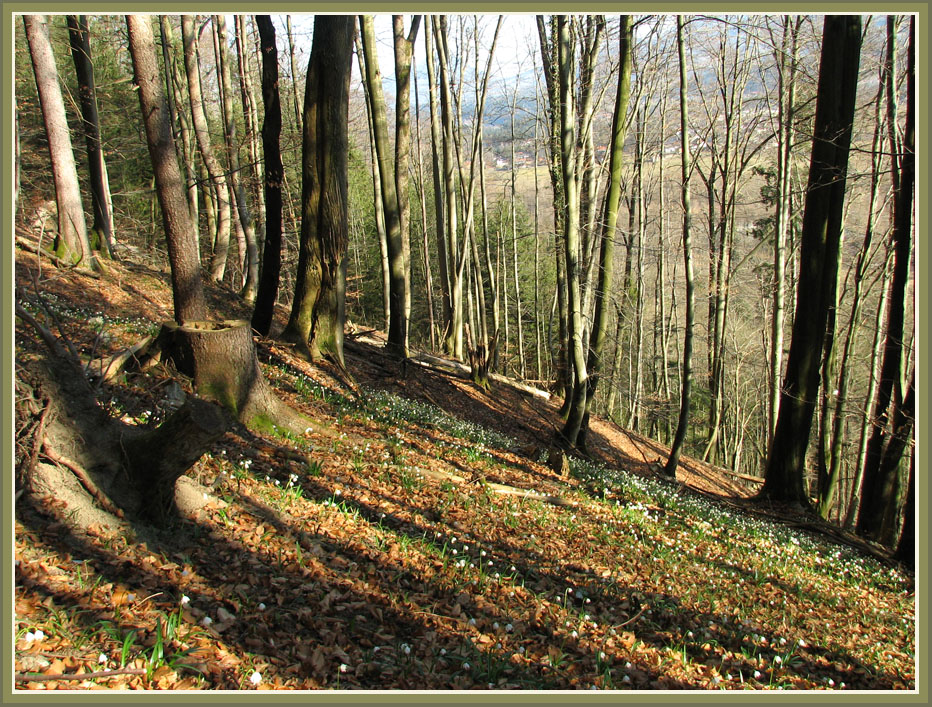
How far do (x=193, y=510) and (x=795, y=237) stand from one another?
23.7 m

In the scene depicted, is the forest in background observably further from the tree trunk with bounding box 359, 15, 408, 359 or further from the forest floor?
the forest floor

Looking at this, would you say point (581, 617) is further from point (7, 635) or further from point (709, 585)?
point (7, 635)

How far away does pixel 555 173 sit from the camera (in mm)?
17547

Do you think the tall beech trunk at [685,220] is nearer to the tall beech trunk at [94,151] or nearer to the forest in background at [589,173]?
the forest in background at [589,173]

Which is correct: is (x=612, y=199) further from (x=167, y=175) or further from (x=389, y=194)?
(x=167, y=175)

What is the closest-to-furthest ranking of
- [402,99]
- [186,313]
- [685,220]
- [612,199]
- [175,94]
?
[186,313]
[612,199]
[685,220]
[402,99]
[175,94]

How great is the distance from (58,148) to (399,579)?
1236 centimetres

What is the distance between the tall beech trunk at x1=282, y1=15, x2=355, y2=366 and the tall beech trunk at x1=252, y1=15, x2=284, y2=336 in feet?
1.59

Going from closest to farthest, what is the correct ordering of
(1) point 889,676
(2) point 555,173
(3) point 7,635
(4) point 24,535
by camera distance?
(3) point 7,635 → (4) point 24,535 → (1) point 889,676 → (2) point 555,173

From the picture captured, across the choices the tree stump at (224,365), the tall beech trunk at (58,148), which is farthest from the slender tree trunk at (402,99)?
the tree stump at (224,365)

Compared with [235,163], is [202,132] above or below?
above

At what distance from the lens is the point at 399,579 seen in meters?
4.79

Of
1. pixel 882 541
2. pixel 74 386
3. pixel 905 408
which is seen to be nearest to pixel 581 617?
pixel 74 386

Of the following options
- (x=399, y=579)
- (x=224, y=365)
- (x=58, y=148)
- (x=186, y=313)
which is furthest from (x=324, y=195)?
(x=399, y=579)
